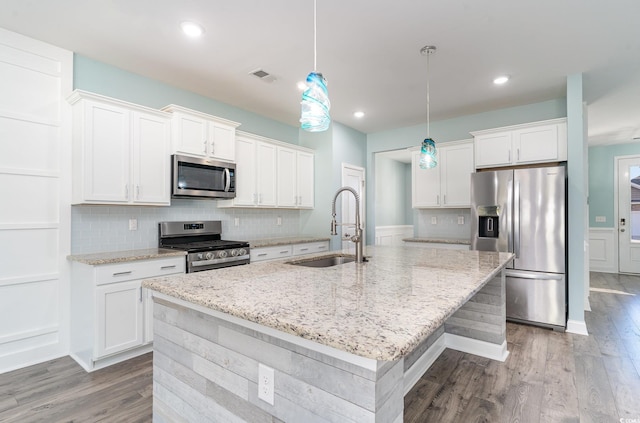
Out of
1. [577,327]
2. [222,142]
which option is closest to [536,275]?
[577,327]

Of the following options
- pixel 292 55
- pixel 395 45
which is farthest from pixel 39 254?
pixel 395 45

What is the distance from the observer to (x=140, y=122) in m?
3.00

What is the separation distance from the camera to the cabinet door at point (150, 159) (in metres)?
2.98

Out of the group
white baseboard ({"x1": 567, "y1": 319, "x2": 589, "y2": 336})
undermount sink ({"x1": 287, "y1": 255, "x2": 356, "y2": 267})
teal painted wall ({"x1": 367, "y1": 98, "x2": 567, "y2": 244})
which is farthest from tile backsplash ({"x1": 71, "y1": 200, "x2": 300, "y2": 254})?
white baseboard ({"x1": 567, "y1": 319, "x2": 589, "y2": 336})

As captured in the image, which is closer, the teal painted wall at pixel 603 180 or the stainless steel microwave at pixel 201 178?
the stainless steel microwave at pixel 201 178

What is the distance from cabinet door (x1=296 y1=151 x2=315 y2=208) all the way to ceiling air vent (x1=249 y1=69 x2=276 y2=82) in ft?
4.87

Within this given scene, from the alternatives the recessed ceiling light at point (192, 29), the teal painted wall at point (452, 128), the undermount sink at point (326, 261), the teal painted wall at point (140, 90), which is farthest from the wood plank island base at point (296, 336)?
the teal painted wall at point (452, 128)

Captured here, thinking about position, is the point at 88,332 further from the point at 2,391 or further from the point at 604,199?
the point at 604,199

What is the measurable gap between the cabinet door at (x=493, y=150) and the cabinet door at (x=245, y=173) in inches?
112

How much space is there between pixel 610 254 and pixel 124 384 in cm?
819

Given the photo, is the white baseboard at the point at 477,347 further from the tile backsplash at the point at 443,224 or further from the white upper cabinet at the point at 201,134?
the white upper cabinet at the point at 201,134

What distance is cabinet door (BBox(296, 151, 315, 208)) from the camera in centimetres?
475

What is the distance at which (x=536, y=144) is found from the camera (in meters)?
3.70

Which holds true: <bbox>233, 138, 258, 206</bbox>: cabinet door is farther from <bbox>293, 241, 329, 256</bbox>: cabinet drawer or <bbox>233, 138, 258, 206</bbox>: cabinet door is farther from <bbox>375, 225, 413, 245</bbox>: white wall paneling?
<bbox>375, 225, 413, 245</bbox>: white wall paneling
